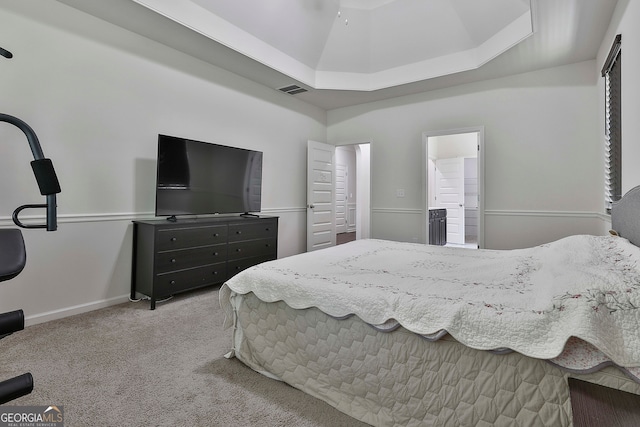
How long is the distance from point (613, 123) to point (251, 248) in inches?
156

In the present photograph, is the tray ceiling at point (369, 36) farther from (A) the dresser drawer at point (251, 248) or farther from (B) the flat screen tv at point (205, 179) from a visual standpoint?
(A) the dresser drawer at point (251, 248)

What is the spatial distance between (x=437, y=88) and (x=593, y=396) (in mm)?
4600

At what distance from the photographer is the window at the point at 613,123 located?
265 cm

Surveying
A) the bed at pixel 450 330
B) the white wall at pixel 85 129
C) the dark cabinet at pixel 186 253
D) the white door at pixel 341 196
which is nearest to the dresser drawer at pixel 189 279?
the dark cabinet at pixel 186 253

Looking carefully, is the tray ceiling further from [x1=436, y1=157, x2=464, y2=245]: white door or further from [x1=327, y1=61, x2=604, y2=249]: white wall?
[x1=436, y1=157, x2=464, y2=245]: white door

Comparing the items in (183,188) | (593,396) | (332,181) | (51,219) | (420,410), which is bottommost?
(420,410)

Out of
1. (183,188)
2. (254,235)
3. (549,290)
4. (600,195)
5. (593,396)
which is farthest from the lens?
(254,235)

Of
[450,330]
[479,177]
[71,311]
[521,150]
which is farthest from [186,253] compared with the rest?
[521,150]

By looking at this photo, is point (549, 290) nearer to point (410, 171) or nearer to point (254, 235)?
point (254, 235)

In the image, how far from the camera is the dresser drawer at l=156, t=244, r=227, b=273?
9.66 ft

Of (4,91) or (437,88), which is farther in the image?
(437,88)

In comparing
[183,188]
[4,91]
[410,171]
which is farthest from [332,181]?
[4,91]

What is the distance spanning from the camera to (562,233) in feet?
12.7

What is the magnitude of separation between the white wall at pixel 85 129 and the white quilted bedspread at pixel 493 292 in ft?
6.22
